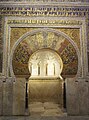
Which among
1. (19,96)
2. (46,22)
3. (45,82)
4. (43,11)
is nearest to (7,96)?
(19,96)

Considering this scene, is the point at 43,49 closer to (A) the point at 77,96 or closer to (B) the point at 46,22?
(B) the point at 46,22

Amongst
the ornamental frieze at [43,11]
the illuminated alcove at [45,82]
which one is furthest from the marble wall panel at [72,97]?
the ornamental frieze at [43,11]

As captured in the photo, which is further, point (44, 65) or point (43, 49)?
point (44, 65)

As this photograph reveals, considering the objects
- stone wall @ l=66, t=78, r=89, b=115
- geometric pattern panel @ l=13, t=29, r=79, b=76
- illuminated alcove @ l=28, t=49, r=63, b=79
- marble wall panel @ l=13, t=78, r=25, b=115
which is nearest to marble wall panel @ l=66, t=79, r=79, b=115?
stone wall @ l=66, t=78, r=89, b=115

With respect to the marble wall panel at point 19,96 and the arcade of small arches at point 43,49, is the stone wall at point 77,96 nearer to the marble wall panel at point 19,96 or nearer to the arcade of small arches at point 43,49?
the arcade of small arches at point 43,49

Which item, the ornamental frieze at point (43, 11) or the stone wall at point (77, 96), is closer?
the stone wall at point (77, 96)

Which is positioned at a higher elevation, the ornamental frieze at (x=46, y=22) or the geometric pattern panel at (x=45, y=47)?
the ornamental frieze at (x=46, y=22)

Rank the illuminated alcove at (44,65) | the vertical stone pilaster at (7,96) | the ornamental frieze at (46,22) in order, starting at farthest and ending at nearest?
the illuminated alcove at (44,65) < the ornamental frieze at (46,22) < the vertical stone pilaster at (7,96)

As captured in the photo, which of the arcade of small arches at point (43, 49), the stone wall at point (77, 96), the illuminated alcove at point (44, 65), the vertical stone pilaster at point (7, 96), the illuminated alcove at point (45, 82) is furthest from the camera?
the illuminated alcove at point (44, 65)

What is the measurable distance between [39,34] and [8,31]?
1326mm

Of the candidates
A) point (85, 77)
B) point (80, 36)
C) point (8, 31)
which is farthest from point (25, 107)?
Answer: point (80, 36)

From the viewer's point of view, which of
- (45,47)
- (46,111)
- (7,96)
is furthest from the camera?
(46,111)

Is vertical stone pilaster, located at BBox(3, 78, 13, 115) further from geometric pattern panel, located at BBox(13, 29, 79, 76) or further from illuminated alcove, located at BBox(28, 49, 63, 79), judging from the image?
illuminated alcove, located at BBox(28, 49, 63, 79)

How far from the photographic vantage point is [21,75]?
7.14 metres
